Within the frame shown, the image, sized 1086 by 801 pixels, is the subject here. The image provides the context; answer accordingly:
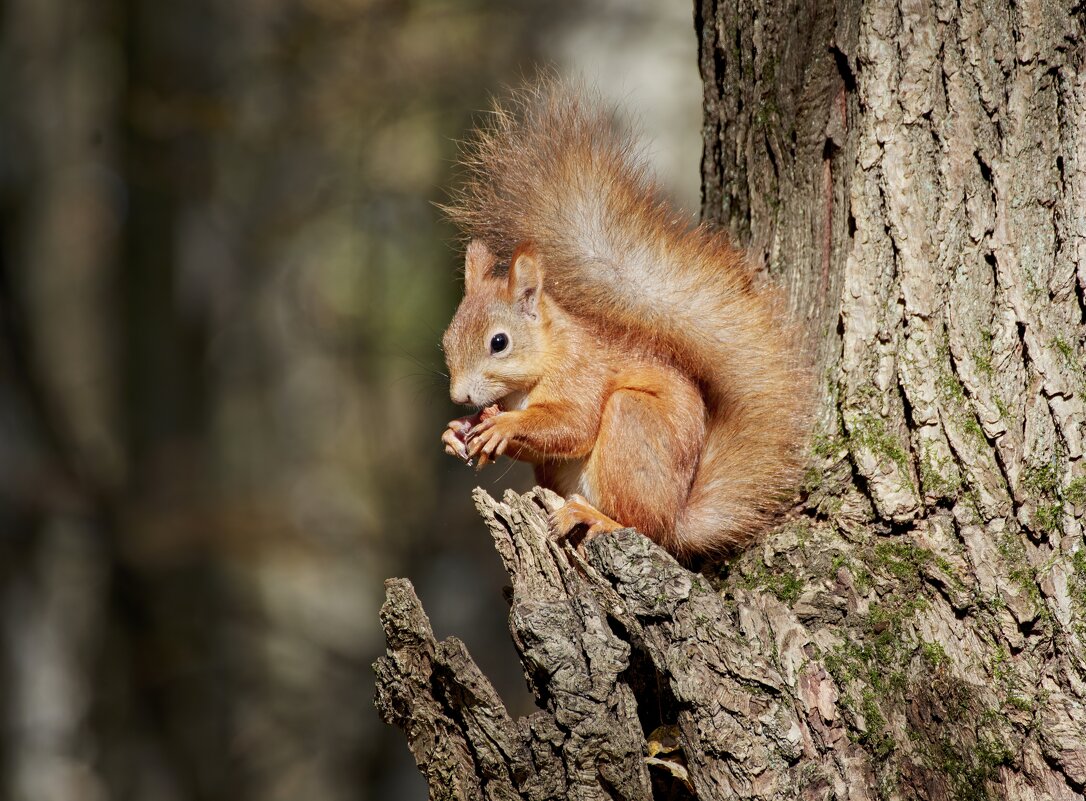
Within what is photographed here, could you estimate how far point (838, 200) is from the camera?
75.1 inches

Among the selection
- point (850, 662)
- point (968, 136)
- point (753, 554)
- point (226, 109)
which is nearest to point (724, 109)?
point (968, 136)

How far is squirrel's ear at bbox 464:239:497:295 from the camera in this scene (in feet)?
7.64

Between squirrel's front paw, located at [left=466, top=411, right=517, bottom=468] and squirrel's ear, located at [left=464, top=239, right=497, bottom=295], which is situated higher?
squirrel's ear, located at [left=464, top=239, right=497, bottom=295]

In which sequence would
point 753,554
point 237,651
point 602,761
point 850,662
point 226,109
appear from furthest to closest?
point 237,651 < point 226,109 < point 753,554 < point 850,662 < point 602,761

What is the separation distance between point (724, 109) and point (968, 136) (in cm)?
52

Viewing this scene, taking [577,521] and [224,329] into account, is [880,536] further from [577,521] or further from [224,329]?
[224,329]

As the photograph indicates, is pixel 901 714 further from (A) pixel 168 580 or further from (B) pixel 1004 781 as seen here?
(A) pixel 168 580

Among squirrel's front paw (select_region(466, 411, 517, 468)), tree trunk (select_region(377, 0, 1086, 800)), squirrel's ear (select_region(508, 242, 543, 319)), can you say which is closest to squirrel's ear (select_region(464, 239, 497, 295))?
squirrel's ear (select_region(508, 242, 543, 319))

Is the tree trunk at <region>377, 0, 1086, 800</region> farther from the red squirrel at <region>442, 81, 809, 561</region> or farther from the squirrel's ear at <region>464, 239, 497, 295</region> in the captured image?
the squirrel's ear at <region>464, 239, 497, 295</region>

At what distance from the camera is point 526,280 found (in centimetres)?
218

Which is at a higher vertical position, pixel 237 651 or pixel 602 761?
pixel 602 761

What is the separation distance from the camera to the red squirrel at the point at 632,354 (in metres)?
1.95

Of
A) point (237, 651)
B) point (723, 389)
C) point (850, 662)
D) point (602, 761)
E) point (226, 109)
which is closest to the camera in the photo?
point (602, 761)

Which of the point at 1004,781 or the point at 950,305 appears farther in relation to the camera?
the point at 950,305
